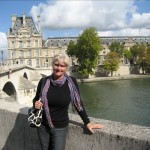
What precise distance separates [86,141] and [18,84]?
30665 mm

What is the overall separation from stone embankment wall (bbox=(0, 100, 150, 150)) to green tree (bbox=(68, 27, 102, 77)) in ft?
193

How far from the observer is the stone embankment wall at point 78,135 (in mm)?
2942

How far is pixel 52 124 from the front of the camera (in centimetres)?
339

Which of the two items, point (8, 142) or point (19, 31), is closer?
point (8, 142)

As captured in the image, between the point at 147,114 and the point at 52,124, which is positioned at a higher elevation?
the point at 52,124

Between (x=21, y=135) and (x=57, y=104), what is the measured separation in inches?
39.2

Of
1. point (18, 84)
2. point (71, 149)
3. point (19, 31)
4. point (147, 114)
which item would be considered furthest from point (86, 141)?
point (19, 31)

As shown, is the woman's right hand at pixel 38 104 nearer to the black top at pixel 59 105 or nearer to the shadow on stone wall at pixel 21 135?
the black top at pixel 59 105

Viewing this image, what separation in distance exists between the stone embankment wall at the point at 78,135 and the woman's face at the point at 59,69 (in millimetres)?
511

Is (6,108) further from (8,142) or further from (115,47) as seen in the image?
(115,47)

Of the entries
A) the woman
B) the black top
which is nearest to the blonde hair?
the woman

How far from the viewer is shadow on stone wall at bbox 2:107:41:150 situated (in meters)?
3.95

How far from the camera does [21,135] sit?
4.16 m

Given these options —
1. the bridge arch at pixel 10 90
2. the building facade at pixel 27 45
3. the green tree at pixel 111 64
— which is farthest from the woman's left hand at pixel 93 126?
the building facade at pixel 27 45
